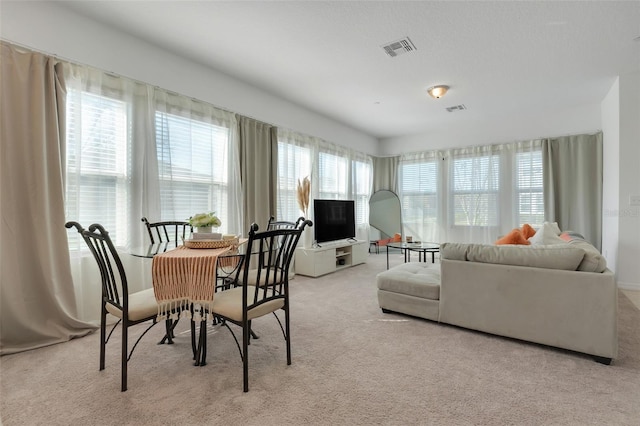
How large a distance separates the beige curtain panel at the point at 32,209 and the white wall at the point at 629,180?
233 inches

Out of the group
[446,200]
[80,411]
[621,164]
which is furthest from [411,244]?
[80,411]

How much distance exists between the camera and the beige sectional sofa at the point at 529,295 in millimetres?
1971

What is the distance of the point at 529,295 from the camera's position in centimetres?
219

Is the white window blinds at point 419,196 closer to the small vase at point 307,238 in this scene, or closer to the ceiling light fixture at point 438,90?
the ceiling light fixture at point 438,90

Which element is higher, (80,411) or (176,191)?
(176,191)

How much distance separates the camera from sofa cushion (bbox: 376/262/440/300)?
2.63 meters

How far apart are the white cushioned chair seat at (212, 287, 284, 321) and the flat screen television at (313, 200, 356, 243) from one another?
2782 millimetres

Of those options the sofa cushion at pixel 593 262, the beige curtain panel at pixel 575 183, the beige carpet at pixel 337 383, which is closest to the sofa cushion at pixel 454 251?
the beige carpet at pixel 337 383

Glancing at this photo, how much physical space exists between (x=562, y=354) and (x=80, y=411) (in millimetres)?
2978

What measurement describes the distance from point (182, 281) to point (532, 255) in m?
2.44

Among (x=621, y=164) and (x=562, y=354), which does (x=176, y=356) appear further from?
(x=621, y=164)

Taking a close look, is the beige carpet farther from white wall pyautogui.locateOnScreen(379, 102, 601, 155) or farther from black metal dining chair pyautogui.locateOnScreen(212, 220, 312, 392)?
white wall pyautogui.locateOnScreen(379, 102, 601, 155)

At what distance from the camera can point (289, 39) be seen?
290 cm

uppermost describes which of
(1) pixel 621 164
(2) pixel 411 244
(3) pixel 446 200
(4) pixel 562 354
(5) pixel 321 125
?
(5) pixel 321 125
